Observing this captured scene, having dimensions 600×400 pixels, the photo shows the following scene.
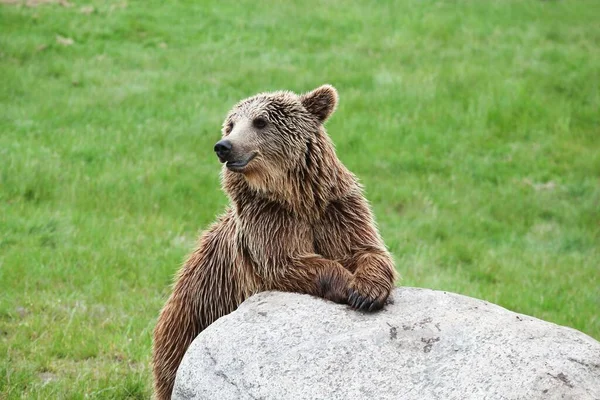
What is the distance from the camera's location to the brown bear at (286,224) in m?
5.17

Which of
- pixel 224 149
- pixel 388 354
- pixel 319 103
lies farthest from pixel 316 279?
pixel 319 103

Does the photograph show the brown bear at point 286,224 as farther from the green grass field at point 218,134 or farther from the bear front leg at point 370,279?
the green grass field at point 218,134

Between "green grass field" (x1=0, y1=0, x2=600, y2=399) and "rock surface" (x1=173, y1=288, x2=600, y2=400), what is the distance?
7.76 ft

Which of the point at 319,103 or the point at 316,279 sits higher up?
the point at 319,103

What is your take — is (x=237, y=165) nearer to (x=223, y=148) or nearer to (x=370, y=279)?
(x=223, y=148)

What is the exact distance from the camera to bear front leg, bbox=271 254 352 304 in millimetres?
5082

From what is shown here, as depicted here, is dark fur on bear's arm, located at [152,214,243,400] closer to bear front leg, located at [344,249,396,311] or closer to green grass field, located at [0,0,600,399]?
bear front leg, located at [344,249,396,311]

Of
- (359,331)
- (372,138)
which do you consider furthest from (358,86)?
(359,331)

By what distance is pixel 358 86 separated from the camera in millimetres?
14617

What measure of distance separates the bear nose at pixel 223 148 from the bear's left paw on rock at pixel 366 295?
3.28 ft

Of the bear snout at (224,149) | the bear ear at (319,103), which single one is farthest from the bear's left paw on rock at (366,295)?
the bear ear at (319,103)

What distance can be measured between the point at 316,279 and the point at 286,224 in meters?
0.40

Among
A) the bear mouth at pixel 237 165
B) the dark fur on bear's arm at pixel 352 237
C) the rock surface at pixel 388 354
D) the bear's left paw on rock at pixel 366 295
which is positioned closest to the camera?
the rock surface at pixel 388 354

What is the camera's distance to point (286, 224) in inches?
211
